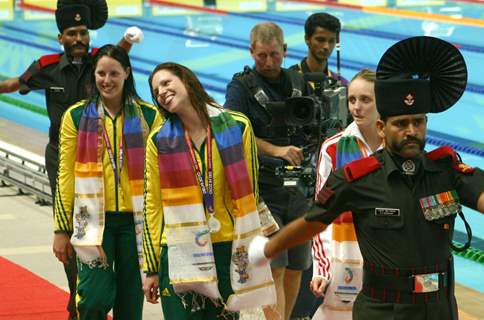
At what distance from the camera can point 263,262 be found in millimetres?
4074

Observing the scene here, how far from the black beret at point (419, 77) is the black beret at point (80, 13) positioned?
2896 millimetres

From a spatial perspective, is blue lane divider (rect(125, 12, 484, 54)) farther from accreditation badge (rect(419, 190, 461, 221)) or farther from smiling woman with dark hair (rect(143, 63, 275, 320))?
accreditation badge (rect(419, 190, 461, 221))

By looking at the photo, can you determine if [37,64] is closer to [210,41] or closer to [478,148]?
[478,148]

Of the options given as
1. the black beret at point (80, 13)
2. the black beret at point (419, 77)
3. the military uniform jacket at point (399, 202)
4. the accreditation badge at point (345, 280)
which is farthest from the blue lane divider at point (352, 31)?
the military uniform jacket at point (399, 202)

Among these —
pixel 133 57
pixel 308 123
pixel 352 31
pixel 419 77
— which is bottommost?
pixel 133 57

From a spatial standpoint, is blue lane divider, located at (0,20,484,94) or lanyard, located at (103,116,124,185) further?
blue lane divider, located at (0,20,484,94)

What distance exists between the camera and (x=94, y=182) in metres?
5.68

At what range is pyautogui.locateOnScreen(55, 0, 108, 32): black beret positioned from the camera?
6613 millimetres

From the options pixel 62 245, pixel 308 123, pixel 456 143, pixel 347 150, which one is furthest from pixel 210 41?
pixel 347 150

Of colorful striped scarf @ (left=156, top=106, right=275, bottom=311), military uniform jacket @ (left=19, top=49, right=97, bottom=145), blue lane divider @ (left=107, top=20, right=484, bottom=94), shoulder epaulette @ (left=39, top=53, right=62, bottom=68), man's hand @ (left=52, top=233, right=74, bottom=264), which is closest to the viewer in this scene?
colorful striped scarf @ (left=156, top=106, right=275, bottom=311)

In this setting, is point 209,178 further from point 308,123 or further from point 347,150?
point 308,123

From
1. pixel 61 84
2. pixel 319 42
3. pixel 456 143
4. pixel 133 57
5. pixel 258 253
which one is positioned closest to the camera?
pixel 258 253

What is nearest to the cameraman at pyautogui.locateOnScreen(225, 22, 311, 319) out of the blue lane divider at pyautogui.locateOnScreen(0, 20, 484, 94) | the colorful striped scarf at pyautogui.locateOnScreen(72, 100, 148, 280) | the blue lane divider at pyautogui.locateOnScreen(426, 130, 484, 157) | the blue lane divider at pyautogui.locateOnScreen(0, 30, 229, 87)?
the colorful striped scarf at pyautogui.locateOnScreen(72, 100, 148, 280)

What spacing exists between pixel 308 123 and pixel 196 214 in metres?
1.19
